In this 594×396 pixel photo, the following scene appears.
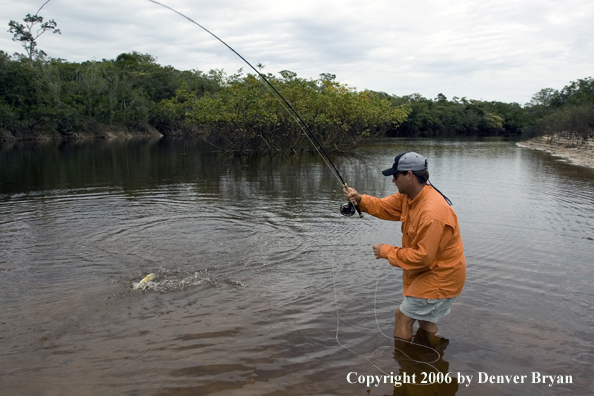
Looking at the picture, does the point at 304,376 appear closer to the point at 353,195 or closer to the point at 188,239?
the point at 353,195

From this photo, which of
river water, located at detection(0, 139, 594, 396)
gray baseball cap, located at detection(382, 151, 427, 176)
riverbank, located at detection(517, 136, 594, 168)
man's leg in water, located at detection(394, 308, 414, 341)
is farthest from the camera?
riverbank, located at detection(517, 136, 594, 168)

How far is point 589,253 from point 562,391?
5.13m

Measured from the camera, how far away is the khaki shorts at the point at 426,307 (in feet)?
13.5

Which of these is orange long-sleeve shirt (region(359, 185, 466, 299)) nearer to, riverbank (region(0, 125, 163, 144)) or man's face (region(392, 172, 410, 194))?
man's face (region(392, 172, 410, 194))

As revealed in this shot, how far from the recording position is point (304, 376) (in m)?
4.22

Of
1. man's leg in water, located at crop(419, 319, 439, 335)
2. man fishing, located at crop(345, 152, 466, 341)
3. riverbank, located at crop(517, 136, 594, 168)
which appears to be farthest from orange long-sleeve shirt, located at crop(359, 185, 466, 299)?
riverbank, located at crop(517, 136, 594, 168)

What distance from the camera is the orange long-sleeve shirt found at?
3.78 m

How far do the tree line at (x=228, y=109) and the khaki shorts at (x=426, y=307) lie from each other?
23392 millimetres

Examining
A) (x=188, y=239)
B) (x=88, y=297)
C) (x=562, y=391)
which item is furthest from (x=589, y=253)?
(x=88, y=297)

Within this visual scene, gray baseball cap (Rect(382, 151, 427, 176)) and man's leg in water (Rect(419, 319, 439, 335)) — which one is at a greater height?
gray baseball cap (Rect(382, 151, 427, 176))

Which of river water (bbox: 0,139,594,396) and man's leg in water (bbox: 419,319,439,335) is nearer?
river water (bbox: 0,139,594,396)

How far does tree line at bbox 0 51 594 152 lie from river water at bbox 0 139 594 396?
708 inches

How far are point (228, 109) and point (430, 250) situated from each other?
96.5 feet

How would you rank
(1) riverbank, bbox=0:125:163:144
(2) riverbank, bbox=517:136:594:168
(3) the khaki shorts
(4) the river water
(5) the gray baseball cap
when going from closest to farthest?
(5) the gray baseball cap, (3) the khaki shorts, (4) the river water, (2) riverbank, bbox=517:136:594:168, (1) riverbank, bbox=0:125:163:144
